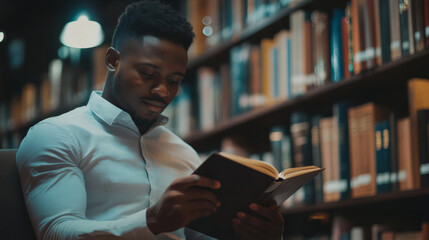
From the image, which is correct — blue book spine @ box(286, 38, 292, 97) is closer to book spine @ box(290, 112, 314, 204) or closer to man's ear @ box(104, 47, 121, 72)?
book spine @ box(290, 112, 314, 204)

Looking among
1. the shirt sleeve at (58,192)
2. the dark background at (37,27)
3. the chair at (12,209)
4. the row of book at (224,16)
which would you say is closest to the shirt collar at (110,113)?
the shirt sleeve at (58,192)

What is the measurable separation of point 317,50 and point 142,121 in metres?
0.94

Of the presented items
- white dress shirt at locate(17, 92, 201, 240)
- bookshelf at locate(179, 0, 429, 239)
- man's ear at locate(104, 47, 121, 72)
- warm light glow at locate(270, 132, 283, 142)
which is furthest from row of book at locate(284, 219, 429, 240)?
man's ear at locate(104, 47, 121, 72)

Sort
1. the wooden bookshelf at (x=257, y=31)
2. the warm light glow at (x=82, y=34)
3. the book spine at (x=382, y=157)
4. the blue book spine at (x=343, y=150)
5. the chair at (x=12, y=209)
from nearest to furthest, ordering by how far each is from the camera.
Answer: the chair at (x=12, y=209)
the book spine at (x=382, y=157)
the blue book spine at (x=343, y=150)
the wooden bookshelf at (x=257, y=31)
the warm light glow at (x=82, y=34)

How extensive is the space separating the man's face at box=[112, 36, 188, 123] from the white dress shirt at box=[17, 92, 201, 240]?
4 centimetres

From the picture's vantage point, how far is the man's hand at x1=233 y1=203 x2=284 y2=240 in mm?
1264

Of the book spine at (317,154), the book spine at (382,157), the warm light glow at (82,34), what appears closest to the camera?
the book spine at (382,157)

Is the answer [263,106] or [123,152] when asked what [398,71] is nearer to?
[263,106]

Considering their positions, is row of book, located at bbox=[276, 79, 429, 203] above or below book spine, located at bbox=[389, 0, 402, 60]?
below

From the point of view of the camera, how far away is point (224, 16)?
8.67 ft

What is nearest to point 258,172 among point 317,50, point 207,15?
point 317,50

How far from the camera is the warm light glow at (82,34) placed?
131 inches

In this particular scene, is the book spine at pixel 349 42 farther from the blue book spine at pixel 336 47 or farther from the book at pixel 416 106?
the book at pixel 416 106

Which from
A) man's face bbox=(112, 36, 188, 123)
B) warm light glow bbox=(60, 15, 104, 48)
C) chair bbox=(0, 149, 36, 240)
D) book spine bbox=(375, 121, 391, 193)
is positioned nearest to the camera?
chair bbox=(0, 149, 36, 240)
